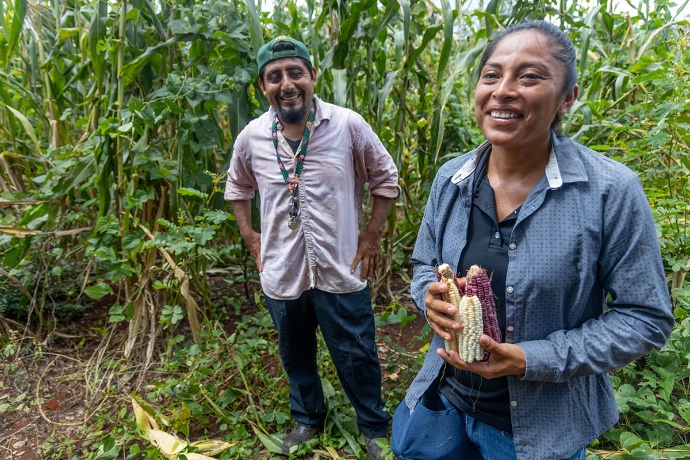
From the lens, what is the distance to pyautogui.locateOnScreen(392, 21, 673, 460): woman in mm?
937

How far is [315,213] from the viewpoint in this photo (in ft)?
5.81

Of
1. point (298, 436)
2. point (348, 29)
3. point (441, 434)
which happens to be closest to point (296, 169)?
point (348, 29)

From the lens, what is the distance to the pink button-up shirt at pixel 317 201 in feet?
5.82

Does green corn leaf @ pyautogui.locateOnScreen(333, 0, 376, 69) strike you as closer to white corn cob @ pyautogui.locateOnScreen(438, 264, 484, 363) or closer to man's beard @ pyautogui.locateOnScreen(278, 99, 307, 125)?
man's beard @ pyautogui.locateOnScreen(278, 99, 307, 125)

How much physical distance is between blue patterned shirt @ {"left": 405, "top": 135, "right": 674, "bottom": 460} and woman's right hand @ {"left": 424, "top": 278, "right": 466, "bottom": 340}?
0.39 ft

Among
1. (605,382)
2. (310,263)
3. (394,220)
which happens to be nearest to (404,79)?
(394,220)

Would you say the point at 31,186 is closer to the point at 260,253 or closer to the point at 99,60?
the point at 99,60

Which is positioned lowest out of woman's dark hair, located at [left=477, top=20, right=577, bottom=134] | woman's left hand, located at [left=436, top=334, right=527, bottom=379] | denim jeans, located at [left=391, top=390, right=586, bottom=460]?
denim jeans, located at [left=391, top=390, right=586, bottom=460]

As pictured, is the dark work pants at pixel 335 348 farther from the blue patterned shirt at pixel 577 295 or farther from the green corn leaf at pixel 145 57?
the green corn leaf at pixel 145 57

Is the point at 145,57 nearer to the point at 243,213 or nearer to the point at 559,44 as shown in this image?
the point at 243,213

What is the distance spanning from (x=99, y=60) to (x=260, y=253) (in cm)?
124

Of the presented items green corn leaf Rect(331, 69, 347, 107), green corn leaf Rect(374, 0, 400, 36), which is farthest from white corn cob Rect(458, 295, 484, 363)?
green corn leaf Rect(374, 0, 400, 36)

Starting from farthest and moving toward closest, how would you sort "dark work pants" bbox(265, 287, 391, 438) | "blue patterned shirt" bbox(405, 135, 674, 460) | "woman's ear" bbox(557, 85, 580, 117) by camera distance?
"dark work pants" bbox(265, 287, 391, 438) → "woman's ear" bbox(557, 85, 580, 117) → "blue patterned shirt" bbox(405, 135, 674, 460)

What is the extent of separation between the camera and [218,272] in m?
3.47
